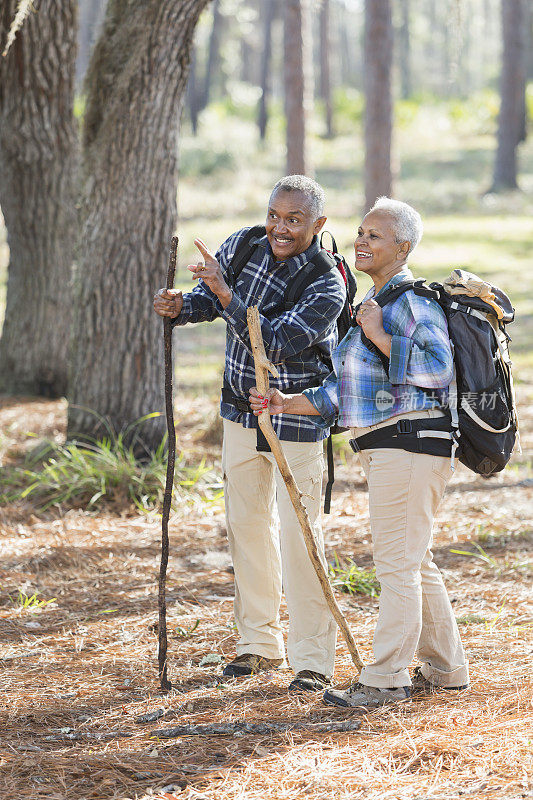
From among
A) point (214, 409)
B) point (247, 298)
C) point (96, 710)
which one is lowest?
point (96, 710)

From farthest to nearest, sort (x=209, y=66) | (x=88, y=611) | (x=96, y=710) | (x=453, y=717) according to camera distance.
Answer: (x=209, y=66), (x=88, y=611), (x=96, y=710), (x=453, y=717)

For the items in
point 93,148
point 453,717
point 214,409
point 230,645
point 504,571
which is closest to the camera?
point 453,717

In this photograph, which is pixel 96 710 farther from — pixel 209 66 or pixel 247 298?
pixel 209 66

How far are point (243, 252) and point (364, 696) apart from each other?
1.79 metres

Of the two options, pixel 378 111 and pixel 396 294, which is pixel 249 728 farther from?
pixel 378 111

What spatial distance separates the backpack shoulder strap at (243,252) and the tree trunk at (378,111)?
1364 centimetres

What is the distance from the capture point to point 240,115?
4131 cm

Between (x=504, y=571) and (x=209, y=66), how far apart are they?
3813 centimetres

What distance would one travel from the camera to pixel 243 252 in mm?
3725

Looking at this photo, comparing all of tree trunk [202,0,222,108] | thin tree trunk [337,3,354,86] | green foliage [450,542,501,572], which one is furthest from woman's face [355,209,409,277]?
thin tree trunk [337,3,354,86]

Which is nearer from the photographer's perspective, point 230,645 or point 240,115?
point 230,645

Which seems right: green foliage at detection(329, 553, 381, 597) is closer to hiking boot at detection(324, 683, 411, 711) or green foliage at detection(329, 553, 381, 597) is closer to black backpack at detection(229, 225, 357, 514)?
black backpack at detection(229, 225, 357, 514)

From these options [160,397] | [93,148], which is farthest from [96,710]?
[93,148]

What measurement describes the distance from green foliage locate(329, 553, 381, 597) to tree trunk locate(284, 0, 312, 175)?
42.3ft
